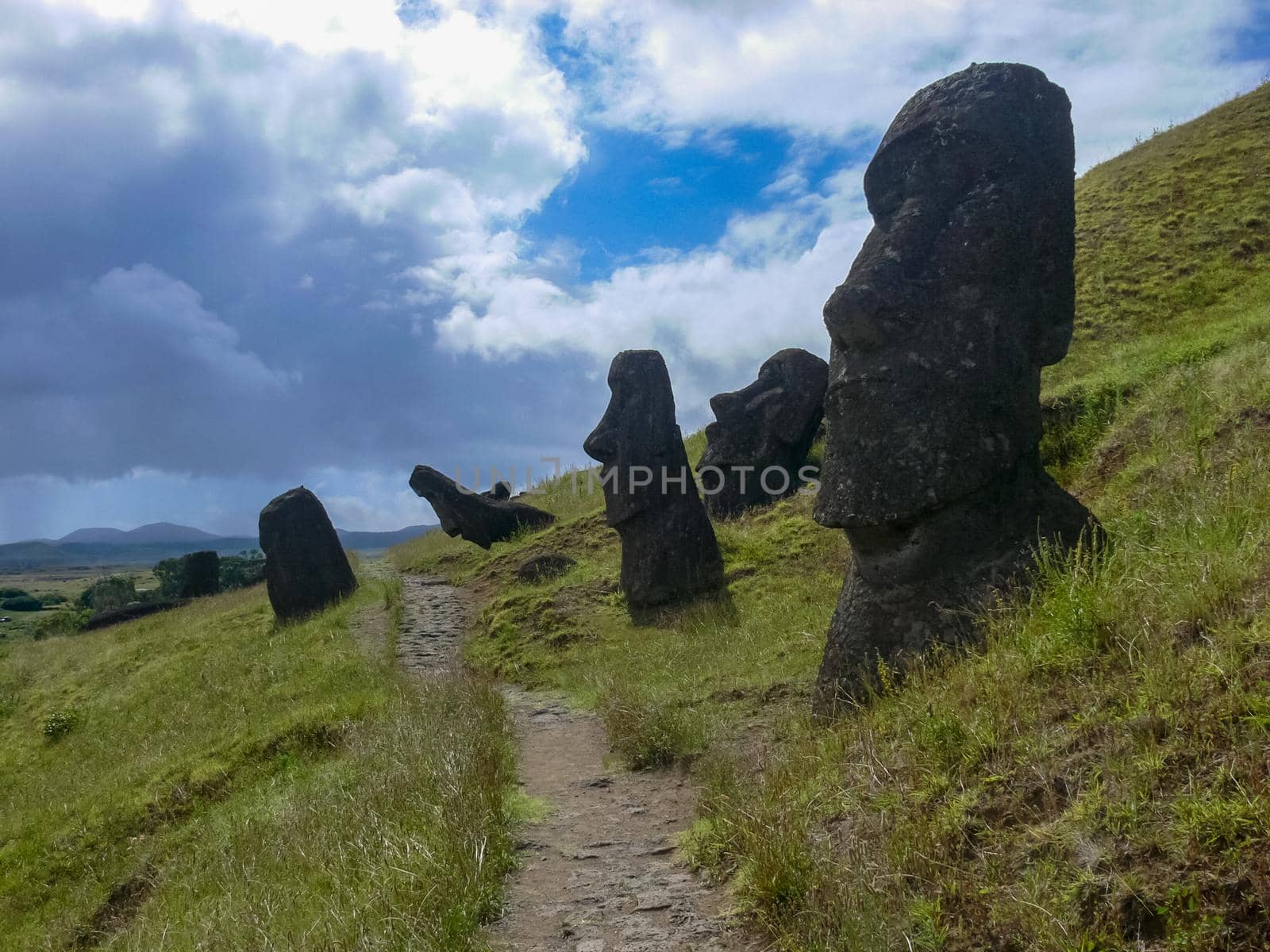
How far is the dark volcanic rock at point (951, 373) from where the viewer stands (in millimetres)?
6020

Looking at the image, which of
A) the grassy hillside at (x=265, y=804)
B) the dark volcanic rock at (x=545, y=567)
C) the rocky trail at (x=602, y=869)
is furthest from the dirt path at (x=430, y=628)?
the rocky trail at (x=602, y=869)

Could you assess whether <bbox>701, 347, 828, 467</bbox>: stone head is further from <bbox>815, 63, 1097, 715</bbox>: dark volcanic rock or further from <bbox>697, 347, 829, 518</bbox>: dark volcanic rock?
<bbox>815, 63, 1097, 715</bbox>: dark volcanic rock

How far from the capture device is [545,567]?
63.1 feet

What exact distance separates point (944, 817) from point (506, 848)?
2.77m

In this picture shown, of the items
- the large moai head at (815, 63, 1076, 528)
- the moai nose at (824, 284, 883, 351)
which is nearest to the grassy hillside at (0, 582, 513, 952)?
the large moai head at (815, 63, 1076, 528)

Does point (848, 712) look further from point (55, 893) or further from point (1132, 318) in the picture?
point (1132, 318)

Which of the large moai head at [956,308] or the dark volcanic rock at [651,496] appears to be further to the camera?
the dark volcanic rock at [651,496]

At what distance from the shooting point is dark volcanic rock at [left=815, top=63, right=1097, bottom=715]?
19.7 ft

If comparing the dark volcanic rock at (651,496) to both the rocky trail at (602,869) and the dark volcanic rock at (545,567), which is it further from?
the rocky trail at (602,869)

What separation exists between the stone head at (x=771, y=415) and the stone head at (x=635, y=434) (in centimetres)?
451

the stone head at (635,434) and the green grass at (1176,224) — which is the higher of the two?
the green grass at (1176,224)

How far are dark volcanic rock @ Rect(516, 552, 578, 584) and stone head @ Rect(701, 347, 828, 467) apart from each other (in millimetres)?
3845

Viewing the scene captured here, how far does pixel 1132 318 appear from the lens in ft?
68.1

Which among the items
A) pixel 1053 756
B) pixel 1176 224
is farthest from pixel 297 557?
pixel 1176 224
